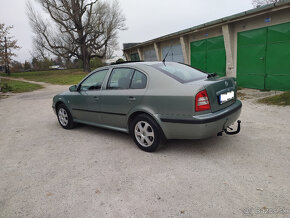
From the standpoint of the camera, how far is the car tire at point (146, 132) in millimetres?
3385

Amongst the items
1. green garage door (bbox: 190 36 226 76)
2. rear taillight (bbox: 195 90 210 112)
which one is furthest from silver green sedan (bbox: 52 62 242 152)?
green garage door (bbox: 190 36 226 76)

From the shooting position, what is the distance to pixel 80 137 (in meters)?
4.64

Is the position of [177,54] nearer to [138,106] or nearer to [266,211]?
[138,106]

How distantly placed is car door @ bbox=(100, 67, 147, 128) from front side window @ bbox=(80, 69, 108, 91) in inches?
9.9

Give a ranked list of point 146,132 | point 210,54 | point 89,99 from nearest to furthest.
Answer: point 146,132, point 89,99, point 210,54

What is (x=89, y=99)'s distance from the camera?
14.6 ft

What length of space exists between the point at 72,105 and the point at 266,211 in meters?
4.21

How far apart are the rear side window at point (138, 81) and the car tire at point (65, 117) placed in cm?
225

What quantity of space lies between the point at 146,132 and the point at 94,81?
1.77 meters

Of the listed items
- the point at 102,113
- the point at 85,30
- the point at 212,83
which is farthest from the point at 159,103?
the point at 85,30

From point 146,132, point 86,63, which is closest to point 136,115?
point 146,132

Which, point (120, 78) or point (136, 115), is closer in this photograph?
point (136, 115)

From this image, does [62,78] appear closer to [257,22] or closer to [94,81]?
[257,22]

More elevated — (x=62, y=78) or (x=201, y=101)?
(x=62, y=78)
